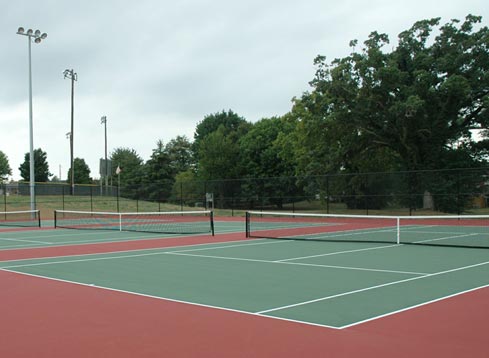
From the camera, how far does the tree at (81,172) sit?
110 metres

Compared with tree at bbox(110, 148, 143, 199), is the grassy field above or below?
below

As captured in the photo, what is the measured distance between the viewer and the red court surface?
5.04 meters

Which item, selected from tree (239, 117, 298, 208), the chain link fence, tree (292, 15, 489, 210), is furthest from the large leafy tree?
tree (239, 117, 298, 208)

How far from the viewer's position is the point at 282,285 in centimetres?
882

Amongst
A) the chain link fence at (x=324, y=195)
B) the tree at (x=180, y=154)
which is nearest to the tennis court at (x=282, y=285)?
the chain link fence at (x=324, y=195)

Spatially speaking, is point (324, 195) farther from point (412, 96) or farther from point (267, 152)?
point (267, 152)

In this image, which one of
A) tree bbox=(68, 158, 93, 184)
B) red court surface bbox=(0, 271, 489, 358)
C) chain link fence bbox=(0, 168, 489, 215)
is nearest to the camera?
red court surface bbox=(0, 271, 489, 358)

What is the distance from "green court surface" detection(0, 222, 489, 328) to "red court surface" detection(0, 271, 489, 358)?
404 millimetres

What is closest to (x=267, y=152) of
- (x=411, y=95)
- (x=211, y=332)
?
(x=411, y=95)

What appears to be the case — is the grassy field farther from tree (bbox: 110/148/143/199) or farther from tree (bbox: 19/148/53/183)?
tree (bbox: 19/148/53/183)

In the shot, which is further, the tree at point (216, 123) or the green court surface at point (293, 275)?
the tree at point (216, 123)

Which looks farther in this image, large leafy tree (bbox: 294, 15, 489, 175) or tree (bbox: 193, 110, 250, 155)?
tree (bbox: 193, 110, 250, 155)

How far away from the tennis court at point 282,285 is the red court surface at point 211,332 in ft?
0.09

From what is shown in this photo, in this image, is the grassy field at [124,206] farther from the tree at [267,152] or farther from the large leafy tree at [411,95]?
the tree at [267,152]
